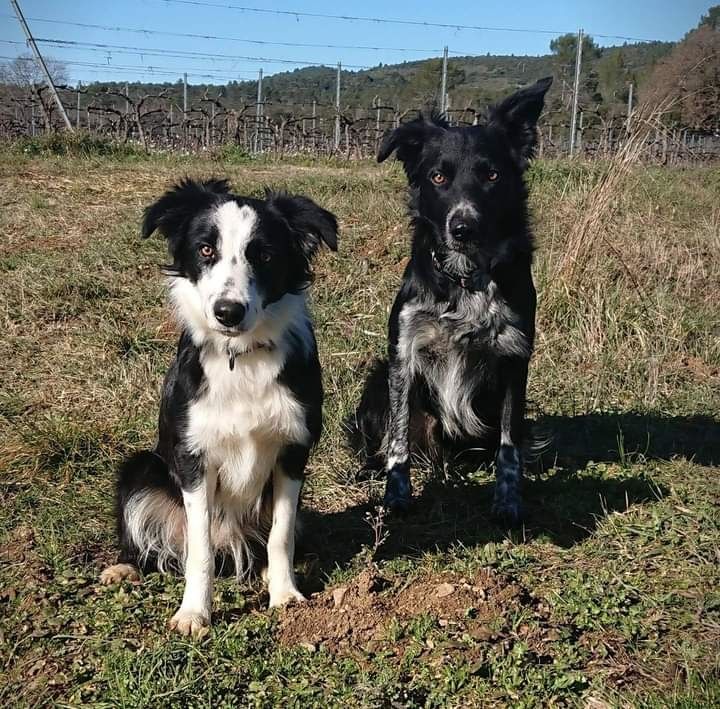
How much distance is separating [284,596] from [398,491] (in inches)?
44.7

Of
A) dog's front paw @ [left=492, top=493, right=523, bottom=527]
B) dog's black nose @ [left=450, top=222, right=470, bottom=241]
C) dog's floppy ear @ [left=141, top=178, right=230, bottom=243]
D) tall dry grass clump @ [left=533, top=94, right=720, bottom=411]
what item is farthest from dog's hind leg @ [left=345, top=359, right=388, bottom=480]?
dog's floppy ear @ [left=141, top=178, right=230, bottom=243]

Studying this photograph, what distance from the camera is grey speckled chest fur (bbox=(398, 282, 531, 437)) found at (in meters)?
4.08

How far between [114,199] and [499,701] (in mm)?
8069

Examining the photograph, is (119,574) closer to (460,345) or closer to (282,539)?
(282,539)

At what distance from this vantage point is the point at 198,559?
121 inches

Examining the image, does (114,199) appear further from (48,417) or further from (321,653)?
(321,653)

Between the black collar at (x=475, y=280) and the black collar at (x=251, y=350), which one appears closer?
the black collar at (x=251, y=350)

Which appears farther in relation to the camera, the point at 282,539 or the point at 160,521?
the point at 160,521

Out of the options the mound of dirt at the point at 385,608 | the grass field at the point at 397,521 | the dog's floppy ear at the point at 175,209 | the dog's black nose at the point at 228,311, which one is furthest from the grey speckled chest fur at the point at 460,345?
the dog's black nose at the point at 228,311

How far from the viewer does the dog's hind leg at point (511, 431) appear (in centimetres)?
407

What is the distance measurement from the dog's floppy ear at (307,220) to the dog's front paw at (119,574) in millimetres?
1513

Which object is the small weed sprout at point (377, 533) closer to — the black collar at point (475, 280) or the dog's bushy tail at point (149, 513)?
the dog's bushy tail at point (149, 513)

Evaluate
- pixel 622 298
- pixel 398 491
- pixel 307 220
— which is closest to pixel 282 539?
pixel 398 491

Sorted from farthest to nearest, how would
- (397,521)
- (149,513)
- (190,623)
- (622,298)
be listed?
(622,298) → (397,521) → (149,513) → (190,623)
